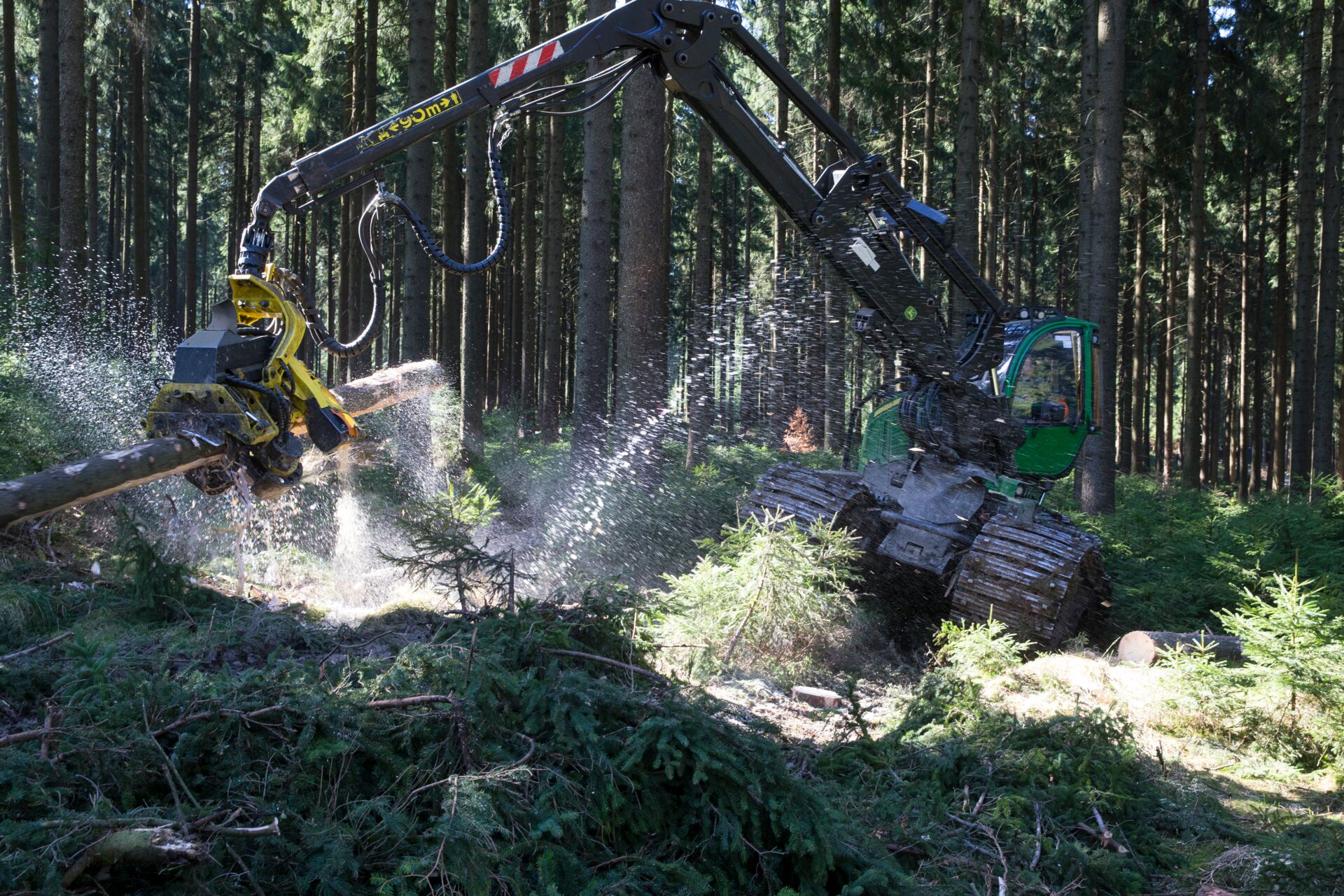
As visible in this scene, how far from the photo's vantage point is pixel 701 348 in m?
11.1

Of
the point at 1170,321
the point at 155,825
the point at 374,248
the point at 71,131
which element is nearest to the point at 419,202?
the point at 71,131

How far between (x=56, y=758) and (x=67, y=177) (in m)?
13.5

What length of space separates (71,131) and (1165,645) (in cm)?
1490

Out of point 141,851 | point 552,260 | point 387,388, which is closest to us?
point 141,851

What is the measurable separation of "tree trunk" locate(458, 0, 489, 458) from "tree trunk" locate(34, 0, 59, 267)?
5928mm

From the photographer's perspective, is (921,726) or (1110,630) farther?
(1110,630)

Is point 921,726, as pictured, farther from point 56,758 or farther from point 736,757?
point 56,758

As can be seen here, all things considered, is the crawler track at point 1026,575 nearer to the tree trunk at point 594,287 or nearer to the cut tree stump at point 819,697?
the cut tree stump at point 819,697

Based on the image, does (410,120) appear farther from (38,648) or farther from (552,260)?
(552,260)

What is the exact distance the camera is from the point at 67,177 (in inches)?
547

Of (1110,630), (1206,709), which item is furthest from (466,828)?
(1110,630)

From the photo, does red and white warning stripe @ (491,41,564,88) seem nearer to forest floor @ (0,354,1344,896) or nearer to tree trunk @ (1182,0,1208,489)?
forest floor @ (0,354,1344,896)

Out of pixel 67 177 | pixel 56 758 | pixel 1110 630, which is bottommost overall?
pixel 1110 630

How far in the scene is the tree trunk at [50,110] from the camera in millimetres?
14789
